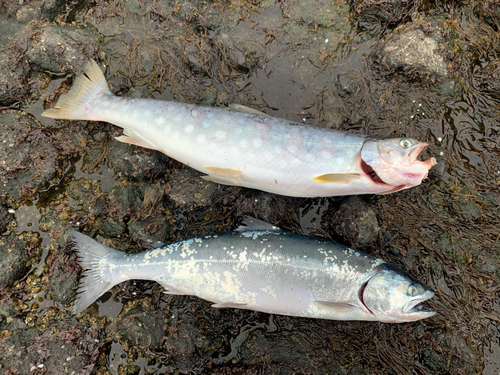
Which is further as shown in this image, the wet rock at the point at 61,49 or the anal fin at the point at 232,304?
the wet rock at the point at 61,49

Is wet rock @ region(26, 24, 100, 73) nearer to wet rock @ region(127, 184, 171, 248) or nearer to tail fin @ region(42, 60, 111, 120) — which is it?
tail fin @ region(42, 60, 111, 120)

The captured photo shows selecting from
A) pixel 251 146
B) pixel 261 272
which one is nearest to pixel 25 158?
pixel 251 146

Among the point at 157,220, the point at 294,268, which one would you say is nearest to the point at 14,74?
the point at 157,220

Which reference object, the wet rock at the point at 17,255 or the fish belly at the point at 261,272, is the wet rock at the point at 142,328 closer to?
the fish belly at the point at 261,272

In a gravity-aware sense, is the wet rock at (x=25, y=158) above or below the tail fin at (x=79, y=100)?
below

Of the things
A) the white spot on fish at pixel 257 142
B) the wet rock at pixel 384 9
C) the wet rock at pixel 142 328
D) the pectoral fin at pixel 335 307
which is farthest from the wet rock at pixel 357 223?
the wet rock at pixel 384 9

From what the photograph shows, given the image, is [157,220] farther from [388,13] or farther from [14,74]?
[388,13]
